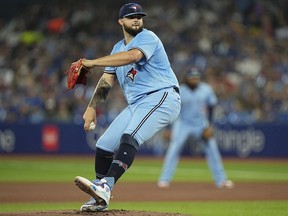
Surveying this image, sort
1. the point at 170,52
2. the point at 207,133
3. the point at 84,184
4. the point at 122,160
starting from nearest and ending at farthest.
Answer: the point at 84,184, the point at 122,160, the point at 207,133, the point at 170,52

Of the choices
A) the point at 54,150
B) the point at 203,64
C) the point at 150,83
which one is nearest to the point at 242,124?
the point at 203,64

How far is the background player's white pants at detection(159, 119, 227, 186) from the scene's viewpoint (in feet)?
46.5

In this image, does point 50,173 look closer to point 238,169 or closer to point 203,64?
point 238,169

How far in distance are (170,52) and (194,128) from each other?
9320 mm

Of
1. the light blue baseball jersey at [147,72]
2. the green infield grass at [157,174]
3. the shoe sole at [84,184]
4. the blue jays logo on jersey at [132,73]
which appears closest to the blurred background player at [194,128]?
the green infield grass at [157,174]

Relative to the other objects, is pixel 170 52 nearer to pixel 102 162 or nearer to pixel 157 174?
pixel 157 174

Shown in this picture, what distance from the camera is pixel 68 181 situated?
16016 millimetres

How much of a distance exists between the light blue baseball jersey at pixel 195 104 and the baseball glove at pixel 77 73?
7.14m

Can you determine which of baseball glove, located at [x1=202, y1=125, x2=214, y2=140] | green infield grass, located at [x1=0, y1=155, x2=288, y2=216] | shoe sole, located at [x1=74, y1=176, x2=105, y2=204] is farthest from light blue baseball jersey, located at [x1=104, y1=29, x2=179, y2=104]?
baseball glove, located at [x1=202, y1=125, x2=214, y2=140]

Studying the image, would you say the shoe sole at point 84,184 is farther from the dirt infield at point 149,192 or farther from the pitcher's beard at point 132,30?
the dirt infield at point 149,192

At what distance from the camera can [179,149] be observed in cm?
1459

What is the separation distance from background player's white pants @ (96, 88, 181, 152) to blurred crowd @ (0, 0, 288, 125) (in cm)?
1373

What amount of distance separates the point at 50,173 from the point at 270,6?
1081cm

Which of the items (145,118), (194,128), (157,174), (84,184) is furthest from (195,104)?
(84,184)
